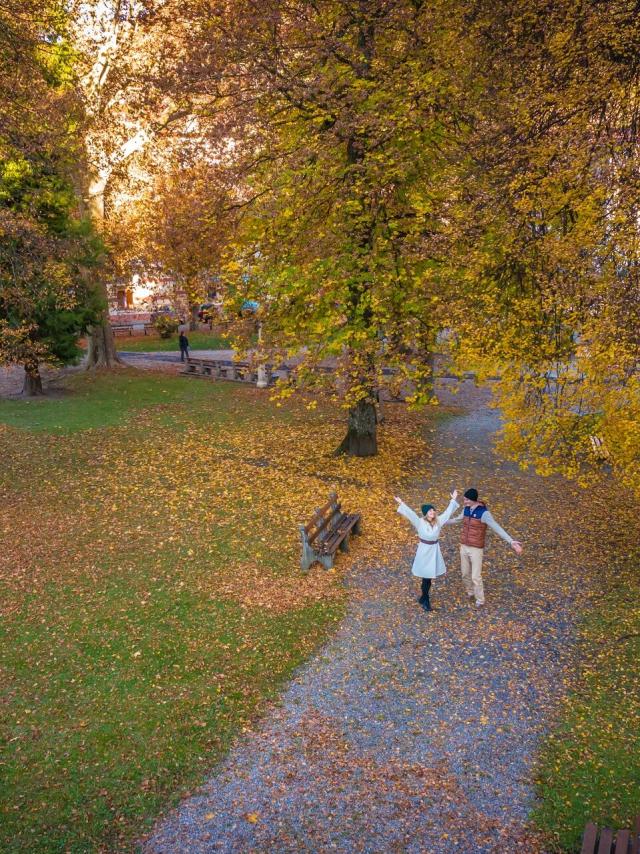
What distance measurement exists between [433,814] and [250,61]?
48.2 feet

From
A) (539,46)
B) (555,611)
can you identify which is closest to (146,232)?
(539,46)

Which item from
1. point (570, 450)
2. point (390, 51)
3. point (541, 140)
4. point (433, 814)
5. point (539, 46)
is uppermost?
point (390, 51)

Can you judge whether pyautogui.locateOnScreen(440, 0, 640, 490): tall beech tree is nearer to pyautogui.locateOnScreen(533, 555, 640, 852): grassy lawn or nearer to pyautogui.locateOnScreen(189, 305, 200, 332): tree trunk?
pyautogui.locateOnScreen(533, 555, 640, 852): grassy lawn

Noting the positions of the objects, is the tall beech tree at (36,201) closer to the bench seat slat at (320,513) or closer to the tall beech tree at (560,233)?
the bench seat slat at (320,513)

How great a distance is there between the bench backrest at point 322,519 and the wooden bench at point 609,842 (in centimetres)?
638

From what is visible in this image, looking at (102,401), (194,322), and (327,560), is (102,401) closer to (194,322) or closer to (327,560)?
(327,560)

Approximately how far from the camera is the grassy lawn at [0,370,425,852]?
662 centimetres

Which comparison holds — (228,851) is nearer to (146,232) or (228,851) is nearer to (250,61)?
(250,61)

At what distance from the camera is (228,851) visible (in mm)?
5621

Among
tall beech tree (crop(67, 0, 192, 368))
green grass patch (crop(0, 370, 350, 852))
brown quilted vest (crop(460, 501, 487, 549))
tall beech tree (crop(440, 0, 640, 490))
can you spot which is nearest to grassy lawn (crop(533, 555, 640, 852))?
brown quilted vest (crop(460, 501, 487, 549))

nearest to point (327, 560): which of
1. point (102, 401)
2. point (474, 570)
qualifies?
point (474, 570)

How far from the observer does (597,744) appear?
695cm

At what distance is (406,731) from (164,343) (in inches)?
1450

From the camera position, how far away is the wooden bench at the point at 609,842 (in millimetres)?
5160
